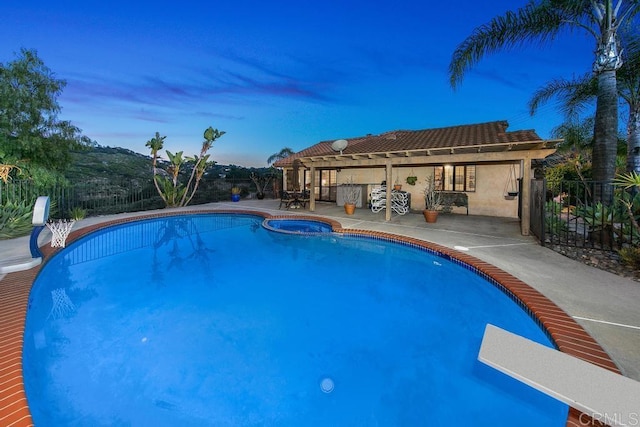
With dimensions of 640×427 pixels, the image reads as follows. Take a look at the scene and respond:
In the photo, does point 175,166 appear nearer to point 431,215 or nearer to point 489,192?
point 431,215

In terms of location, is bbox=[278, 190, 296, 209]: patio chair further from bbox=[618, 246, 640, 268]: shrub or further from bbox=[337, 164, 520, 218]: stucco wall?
bbox=[618, 246, 640, 268]: shrub

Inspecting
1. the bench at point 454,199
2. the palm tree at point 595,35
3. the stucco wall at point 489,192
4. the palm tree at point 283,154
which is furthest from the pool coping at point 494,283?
the palm tree at point 283,154

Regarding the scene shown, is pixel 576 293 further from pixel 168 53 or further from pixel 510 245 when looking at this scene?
pixel 168 53

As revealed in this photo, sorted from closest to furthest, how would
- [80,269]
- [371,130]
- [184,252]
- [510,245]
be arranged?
[80,269] → [510,245] → [184,252] → [371,130]

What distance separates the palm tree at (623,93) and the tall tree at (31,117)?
17827 millimetres

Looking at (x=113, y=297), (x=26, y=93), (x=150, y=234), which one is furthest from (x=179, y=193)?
(x=113, y=297)

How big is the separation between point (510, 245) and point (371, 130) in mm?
20132

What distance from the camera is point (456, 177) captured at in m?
13.5

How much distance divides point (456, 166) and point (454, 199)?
1.55m

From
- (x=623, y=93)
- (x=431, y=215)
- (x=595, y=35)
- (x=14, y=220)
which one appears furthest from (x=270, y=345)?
(x=623, y=93)

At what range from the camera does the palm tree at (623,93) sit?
320 inches

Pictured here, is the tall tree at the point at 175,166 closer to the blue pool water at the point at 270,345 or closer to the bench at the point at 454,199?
the blue pool water at the point at 270,345

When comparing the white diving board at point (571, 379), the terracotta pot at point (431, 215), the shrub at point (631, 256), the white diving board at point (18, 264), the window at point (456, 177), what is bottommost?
the white diving board at point (571, 379)

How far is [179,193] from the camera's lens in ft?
51.8
